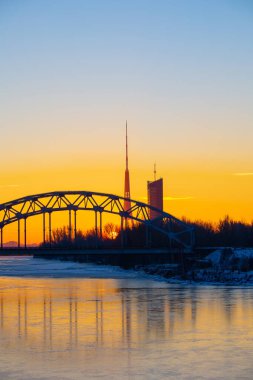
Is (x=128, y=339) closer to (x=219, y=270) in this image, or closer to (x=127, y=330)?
(x=127, y=330)

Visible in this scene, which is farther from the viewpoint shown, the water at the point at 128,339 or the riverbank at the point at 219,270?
the riverbank at the point at 219,270

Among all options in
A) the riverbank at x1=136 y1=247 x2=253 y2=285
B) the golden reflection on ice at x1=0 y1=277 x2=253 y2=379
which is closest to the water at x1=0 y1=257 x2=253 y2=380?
the golden reflection on ice at x1=0 y1=277 x2=253 y2=379

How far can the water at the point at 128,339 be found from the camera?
697 inches

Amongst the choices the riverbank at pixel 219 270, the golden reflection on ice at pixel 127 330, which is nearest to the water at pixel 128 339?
the golden reflection on ice at pixel 127 330

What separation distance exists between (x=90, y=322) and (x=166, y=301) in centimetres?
949

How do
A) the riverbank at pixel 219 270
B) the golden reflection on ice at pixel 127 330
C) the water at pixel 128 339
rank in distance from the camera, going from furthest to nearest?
the riverbank at pixel 219 270 → the golden reflection on ice at pixel 127 330 → the water at pixel 128 339

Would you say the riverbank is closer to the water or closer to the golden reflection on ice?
the golden reflection on ice

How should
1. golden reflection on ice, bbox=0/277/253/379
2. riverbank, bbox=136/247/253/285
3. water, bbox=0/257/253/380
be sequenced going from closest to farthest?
water, bbox=0/257/253/380 < golden reflection on ice, bbox=0/277/253/379 < riverbank, bbox=136/247/253/285

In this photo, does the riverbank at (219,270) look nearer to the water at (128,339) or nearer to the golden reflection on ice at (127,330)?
the golden reflection on ice at (127,330)

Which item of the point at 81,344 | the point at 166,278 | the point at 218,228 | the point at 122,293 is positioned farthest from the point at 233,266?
the point at 218,228

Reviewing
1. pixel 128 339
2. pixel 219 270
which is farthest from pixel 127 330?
pixel 219 270

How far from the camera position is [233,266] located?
70.3 metres

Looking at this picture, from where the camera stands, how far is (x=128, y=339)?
2247 cm

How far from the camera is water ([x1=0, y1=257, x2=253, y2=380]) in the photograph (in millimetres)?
17703
